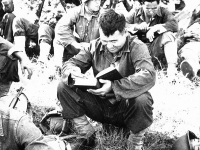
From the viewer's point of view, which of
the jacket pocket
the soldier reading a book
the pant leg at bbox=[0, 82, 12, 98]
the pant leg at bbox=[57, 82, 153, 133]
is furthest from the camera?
the pant leg at bbox=[0, 82, 12, 98]

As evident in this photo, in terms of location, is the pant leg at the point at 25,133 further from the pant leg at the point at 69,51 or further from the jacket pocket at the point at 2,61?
the pant leg at the point at 69,51

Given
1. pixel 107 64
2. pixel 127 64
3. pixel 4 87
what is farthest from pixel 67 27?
pixel 127 64

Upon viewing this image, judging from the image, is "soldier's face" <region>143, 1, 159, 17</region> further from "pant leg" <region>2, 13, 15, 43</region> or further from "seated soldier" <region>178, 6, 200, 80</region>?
"pant leg" <region>2, 13, 15, 43</region>

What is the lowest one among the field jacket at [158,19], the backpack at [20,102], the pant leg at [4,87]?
the pant leg at [4,87]

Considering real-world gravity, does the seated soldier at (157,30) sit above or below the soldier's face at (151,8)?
below

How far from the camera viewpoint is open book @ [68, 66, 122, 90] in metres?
2.96

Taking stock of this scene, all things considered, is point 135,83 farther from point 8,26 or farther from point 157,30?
point 8,26

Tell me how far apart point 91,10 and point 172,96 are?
179 centimetres

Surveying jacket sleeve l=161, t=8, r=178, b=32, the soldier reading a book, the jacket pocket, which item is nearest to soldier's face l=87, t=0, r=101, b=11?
jacket sleeve l=161, t=8, r=178, b=32

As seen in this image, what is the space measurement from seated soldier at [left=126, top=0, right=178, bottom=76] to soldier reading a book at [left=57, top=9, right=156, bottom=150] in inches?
84.6

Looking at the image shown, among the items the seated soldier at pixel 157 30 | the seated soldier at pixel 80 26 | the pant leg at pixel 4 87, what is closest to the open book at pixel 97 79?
the pant leg at pixel 4 87

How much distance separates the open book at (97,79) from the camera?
2965 millimetres

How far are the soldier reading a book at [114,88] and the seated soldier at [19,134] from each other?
839 millimetres

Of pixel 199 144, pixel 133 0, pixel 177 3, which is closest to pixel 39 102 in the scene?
pixel 199 144
